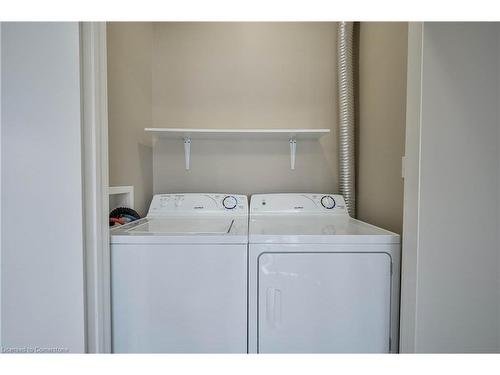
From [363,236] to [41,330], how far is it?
1.42 metres

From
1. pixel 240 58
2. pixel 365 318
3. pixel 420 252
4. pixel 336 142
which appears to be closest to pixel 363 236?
pixel 420 252

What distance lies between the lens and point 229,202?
192 cm

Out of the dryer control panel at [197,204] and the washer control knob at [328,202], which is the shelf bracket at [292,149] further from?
the dryer control panel at [197,204]

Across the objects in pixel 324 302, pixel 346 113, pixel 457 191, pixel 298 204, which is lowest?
pixel 324 302

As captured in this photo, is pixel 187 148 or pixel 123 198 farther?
pixel 187 148

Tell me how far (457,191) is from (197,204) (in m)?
1.56

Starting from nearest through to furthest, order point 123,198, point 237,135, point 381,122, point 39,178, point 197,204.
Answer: point 39,178 < point 381,122 < point 123,198 < point 197,204 < point 237,135

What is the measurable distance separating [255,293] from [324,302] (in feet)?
1.08

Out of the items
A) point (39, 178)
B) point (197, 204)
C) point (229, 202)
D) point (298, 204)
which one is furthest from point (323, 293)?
point (39, 178)

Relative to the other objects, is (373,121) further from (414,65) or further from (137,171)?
(137,171)

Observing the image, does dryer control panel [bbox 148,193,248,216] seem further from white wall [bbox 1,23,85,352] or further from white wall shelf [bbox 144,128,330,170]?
white wall [bbox 1,23,85,352]

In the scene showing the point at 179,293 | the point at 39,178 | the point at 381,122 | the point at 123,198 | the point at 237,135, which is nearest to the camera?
the point at 39,178

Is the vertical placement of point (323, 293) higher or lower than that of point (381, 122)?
lower

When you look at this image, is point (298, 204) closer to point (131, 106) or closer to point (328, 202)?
point (328, 202)
